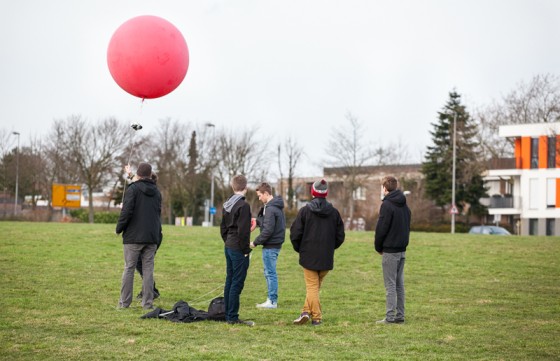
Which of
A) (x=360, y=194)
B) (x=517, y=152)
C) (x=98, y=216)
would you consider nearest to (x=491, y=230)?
(x=517, y=152)

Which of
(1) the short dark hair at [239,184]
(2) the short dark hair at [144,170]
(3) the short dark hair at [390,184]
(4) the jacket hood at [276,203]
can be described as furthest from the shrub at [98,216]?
(3) the short dark hair at [390,184]

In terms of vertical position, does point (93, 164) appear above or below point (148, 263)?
above

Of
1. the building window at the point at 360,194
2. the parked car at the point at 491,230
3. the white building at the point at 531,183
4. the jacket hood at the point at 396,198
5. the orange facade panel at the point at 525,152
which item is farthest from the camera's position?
Result: the building window at the point at 360,194

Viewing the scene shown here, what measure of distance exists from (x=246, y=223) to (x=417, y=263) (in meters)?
12.0

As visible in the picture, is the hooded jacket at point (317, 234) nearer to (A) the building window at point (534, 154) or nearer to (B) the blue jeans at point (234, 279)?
(B) the blue jeans at point (234, 279)

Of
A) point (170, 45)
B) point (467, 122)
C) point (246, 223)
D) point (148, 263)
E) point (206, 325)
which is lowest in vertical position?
point (206, 325)

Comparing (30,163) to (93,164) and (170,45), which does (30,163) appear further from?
(170,45)

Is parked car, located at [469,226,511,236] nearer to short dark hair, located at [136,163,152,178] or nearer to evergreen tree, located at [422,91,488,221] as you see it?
evergreen tree, located at [422,91,488,221]

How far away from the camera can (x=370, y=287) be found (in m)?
15.9

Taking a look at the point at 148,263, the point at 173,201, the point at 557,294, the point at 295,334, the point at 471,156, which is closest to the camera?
the point at 295,334

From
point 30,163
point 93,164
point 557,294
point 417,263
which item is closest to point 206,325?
point 557,294

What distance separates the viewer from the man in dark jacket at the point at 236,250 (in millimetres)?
10391

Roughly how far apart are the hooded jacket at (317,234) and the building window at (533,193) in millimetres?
55629

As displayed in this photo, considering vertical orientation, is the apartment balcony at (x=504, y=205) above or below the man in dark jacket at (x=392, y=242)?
above
